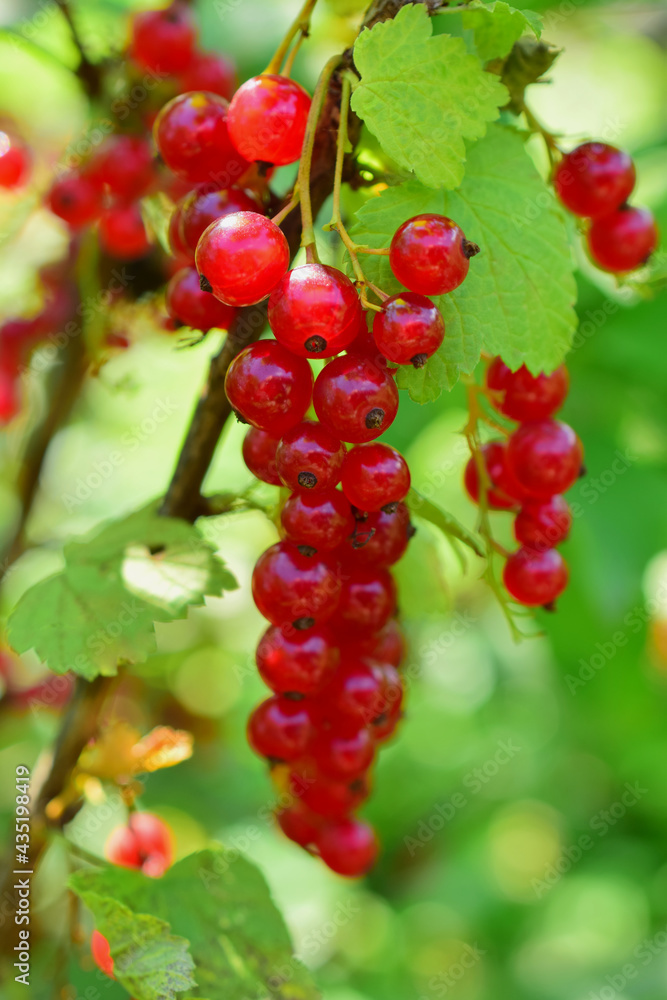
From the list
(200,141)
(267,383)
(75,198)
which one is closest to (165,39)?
(75,198)

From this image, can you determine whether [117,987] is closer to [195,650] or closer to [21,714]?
[21,714]

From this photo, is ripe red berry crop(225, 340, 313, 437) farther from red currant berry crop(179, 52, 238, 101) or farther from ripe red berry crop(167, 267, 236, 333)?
red currant berry crop(179, 52, 238, 101)

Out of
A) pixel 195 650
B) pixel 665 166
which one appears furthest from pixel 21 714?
pixel 665 166

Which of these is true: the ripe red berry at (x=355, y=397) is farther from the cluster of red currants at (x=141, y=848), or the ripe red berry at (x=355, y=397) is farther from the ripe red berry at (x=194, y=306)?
the cluster of red currants at (x=141, y=848)

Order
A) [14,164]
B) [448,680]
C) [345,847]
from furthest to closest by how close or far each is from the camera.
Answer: [448,680]
[14,164]
[345,847]

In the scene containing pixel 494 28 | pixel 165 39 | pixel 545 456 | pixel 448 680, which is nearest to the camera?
pixel 494 28

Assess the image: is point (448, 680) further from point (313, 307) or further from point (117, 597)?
point (313, 307)
